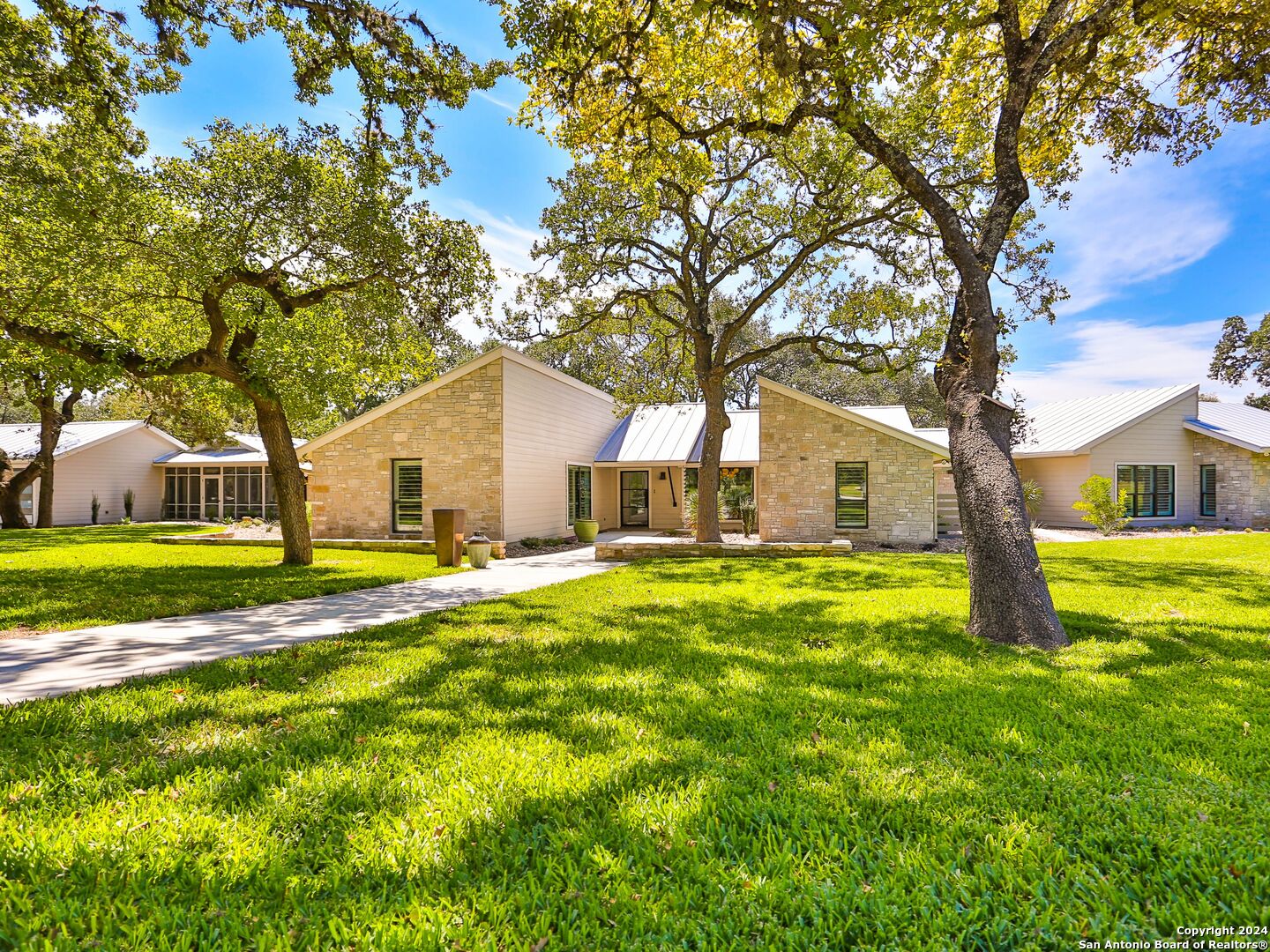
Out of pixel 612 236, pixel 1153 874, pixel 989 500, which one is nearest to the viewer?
pixel 1153 874

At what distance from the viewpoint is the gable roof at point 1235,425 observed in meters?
19.0

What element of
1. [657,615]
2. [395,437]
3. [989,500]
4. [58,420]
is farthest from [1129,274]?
[58,420]

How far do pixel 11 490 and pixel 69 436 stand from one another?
4.71m

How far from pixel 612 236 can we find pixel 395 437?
765 centimetres

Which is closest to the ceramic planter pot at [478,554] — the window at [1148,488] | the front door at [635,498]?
the front door at [635,498]

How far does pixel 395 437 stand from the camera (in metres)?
15.5

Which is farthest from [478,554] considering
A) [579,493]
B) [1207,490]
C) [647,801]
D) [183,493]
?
[1207,490]

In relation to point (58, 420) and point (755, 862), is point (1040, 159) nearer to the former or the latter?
point (755, 862)

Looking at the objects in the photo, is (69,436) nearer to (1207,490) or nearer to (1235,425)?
(1207,490)

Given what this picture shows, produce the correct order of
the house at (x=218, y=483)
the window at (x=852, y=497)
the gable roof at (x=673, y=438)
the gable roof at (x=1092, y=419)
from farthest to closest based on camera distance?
the house at (x=218, y=483), the gable roof at (x=673, y=438), the gable roof at (x=1092, y=419), the window at (x=852, y=497)

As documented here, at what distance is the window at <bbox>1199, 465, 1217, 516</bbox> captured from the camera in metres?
19.8

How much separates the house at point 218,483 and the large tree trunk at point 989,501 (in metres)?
25.9

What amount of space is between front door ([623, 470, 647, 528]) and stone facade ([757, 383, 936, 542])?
6.02m

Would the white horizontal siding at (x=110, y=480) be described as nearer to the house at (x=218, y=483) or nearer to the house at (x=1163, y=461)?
the house at (x=218, y=483)
